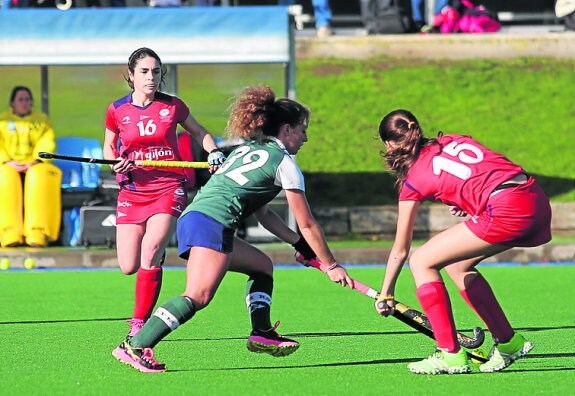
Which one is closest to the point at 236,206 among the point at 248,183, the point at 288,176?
the point at 248,183

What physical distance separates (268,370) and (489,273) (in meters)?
6.82

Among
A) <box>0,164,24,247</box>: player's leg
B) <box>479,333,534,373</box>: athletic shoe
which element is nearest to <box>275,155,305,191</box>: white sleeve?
<box>479,333,534,373</box>: athletic shoe

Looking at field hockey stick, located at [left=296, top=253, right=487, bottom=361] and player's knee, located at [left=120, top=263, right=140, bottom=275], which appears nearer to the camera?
field hockey stick, located at [left=296, top=253, right=487, bottom=361]

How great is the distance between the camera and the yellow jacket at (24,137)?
15656mm

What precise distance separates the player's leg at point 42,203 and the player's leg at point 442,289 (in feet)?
29.7

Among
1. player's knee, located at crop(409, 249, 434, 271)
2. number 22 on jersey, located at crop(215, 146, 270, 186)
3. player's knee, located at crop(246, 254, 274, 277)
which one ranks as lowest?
player's knee, located at crop(246, 254, 274, 277)

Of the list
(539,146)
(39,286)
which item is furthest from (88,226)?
(539,146)

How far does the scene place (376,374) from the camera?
717 centimetres

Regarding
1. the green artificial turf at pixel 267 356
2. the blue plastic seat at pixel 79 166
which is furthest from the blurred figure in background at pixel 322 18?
the green artificial turf at pixel 267 356

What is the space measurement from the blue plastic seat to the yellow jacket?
0.84 m

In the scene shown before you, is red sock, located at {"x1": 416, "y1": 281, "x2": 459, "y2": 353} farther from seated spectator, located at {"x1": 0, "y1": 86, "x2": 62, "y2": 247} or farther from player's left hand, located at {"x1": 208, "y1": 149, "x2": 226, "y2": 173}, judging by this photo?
seated spectator, located at {"x1": 0, "y1": 86, "x2": 62, "y2": 247}

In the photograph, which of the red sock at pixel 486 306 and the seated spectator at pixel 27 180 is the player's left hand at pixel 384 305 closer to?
the red sock at pixel 486 306

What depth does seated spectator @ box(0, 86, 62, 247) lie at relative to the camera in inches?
609

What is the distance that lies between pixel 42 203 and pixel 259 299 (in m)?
8.20
